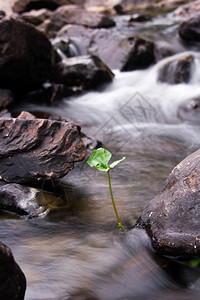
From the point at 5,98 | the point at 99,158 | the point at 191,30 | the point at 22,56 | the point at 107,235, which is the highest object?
the point at 99,158

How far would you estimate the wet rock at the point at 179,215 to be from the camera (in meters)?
2.31

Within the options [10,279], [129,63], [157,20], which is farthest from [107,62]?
[10,279]

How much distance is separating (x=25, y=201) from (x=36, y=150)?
20.9 inches

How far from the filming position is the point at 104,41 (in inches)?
360

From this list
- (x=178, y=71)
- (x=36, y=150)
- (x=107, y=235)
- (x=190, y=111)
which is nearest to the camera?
(x=107, y=235)

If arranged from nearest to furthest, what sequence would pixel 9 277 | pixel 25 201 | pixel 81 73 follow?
1. pixel 9 277
2. pixel 25 201
3. pixel 81 73

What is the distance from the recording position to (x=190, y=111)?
6.66m

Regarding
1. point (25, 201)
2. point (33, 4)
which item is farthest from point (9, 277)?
point (33, 4)

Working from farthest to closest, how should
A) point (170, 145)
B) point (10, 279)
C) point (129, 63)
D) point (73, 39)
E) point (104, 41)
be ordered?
point (73, 39) < point (104, 41) < point (129, 63) < point (170, 145) < point (10, 279)

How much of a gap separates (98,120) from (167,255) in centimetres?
424

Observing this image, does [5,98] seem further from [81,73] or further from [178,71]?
[178,71]

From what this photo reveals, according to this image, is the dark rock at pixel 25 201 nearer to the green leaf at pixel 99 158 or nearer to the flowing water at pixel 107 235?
the flowing water at pixel 107 235

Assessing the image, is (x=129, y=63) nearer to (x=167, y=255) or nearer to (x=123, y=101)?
(x=123, y=101)

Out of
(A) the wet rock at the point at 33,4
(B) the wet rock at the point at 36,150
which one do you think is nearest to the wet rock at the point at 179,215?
(B) the wet rock at the point at 36,150
